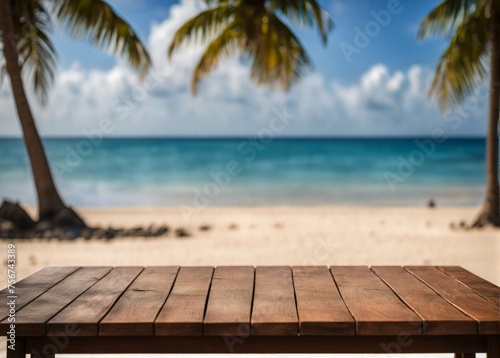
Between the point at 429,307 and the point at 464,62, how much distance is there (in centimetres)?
672

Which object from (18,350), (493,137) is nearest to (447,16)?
(493,137)

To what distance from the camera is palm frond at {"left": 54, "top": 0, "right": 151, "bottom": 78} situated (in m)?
7.27

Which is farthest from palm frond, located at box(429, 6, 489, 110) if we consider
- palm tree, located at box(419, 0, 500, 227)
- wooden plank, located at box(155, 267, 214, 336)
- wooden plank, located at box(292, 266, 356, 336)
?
wooden plank, located at box(155, 267, 214, 336)

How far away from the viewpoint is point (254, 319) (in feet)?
5.48

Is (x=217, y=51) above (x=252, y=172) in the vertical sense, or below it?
above

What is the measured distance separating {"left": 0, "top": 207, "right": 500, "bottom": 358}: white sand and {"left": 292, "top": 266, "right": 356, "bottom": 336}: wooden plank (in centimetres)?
324

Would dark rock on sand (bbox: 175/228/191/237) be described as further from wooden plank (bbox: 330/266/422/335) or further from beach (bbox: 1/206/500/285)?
wooden plank (bbox: 330/266/422/335)

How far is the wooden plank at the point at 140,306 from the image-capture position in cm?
165

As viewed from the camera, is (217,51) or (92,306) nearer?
(92,306)

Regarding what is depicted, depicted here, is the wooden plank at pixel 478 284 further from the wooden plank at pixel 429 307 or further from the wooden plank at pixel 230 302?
the wooden plank at pixel 230 302

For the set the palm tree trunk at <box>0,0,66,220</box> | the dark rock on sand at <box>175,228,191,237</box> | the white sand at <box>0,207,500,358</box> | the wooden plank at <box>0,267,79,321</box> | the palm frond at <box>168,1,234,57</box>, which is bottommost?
the white sand at <box>0,207,500,358</box>

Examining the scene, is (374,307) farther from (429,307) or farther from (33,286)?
(33,286)

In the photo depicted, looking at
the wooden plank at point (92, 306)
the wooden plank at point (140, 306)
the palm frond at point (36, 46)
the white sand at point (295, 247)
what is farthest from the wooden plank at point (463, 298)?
the palm frond at point (36, 46)

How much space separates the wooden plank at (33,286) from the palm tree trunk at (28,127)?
536 cm
